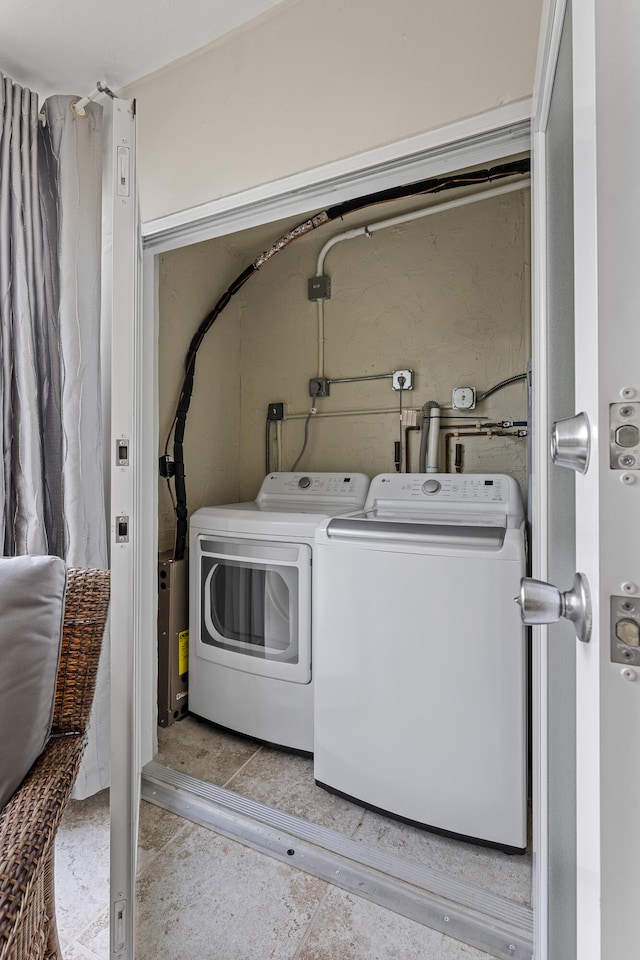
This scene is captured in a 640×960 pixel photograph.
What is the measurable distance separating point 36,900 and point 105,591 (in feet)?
1.80

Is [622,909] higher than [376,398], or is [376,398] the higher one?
[376,398]

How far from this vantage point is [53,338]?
1.56 meters

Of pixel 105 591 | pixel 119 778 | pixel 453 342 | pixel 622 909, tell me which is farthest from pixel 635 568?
pixel 453 342

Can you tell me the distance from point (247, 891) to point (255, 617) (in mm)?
859

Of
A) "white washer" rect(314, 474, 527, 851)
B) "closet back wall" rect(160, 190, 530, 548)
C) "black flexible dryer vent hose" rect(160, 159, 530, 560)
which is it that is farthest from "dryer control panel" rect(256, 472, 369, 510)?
"white washer" rect(314, 474, 527, 851)

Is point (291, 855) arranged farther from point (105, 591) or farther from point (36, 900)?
point (105, 591)

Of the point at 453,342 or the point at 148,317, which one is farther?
the point at 453,342

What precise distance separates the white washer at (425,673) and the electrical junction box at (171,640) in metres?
0.75

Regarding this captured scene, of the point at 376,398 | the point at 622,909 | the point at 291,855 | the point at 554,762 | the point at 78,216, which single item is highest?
the point at 78,216

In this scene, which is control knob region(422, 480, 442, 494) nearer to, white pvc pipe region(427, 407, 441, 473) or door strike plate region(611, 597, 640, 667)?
white pvc pipe region(427, 407, 441, 473)

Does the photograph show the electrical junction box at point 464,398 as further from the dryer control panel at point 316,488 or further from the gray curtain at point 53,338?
the gray curtain at point 53,338

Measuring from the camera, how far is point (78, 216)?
5.08 ft

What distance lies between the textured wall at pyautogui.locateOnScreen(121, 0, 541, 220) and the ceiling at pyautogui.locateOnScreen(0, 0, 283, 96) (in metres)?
0.04

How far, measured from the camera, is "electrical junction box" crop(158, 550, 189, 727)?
2039 millimetres
